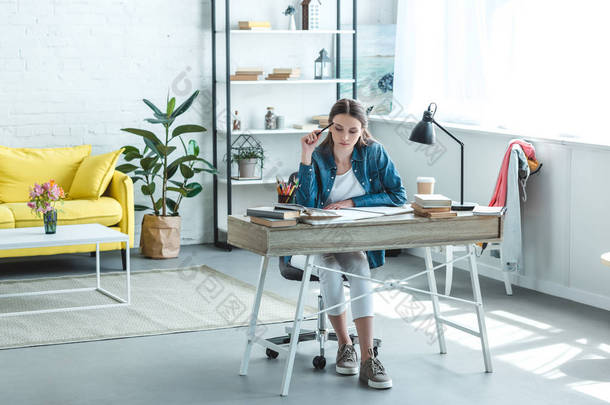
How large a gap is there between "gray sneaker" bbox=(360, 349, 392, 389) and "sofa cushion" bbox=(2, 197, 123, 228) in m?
2.87

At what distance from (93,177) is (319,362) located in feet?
9.73

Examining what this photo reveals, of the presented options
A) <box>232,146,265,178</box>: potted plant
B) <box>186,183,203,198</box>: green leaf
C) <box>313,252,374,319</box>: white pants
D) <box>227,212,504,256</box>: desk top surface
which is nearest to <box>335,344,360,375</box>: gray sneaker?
<box>313,252,374,319</box>: white pants

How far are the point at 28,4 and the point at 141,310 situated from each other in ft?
9.25

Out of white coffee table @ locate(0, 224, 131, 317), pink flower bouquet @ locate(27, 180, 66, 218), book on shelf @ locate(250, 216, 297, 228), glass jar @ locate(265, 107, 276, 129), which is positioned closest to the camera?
book on shelf @ locate(250, 216, 297, 228)

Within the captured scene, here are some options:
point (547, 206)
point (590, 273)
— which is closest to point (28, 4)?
point (547, 206)

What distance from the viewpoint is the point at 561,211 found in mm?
5109

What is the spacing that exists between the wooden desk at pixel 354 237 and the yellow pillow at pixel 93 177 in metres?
2.71

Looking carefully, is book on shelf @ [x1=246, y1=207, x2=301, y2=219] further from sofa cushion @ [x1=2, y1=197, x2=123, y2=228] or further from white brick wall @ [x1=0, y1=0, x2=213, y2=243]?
white brick wall @ [x1=0, y1=0, x2=213, y2=243]

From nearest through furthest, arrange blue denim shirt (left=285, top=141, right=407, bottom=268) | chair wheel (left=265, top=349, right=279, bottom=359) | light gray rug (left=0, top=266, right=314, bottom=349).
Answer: blue denim shirt (left=285, top=141, right=407, bottom=268), chair wheel (left=265, top=349, right=279, bottom=359), light gray rug (left=0, top=266, right=314, bottom=349)

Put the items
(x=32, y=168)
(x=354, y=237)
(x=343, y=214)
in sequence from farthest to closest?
(x=32, y=168) < (x=343, y=214) < (x=354, y=237)

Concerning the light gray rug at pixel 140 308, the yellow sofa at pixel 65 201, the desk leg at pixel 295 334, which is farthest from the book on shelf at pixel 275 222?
the yellow sofa at pixel 65 201

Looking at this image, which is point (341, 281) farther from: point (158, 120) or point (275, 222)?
point (158, 120)

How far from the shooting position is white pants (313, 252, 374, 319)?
360 cm

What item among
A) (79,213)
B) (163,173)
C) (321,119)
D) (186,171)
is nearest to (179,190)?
(186,171)
